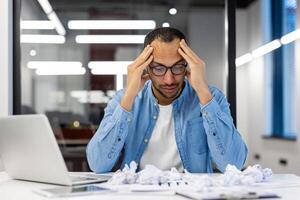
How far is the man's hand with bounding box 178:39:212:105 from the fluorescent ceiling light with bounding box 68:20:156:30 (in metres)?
3.68

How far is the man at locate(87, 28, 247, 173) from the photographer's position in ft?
6.16

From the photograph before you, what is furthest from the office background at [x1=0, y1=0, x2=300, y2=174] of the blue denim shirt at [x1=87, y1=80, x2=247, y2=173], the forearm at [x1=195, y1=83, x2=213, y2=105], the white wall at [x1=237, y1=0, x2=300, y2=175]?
the forearm at [x1=195, y1=83, x2=213, y2=105]

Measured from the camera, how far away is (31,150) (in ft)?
4.68

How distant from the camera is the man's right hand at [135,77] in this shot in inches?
74.3

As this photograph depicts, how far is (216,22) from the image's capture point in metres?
7.04

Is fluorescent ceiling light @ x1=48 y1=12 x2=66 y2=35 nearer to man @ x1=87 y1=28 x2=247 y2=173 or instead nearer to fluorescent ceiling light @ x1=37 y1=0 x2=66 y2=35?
fluorescent ceiling light @ x1=37 y1=0 x2=66 y2=35

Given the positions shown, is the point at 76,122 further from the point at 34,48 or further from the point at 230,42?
the point at 230,42

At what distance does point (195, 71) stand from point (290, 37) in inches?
163

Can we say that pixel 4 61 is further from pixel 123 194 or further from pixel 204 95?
pixel 123 194

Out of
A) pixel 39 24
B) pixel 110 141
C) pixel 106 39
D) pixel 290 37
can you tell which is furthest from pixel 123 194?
pixel 290 37

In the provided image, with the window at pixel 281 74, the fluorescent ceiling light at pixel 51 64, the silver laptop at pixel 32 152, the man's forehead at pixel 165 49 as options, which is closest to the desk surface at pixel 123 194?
the silver laptop at pixel 32 152

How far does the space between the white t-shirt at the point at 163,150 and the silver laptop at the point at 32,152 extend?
18.2 inches

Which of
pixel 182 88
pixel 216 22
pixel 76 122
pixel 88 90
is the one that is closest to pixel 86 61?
pixel 88 90

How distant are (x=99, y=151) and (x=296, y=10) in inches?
165
